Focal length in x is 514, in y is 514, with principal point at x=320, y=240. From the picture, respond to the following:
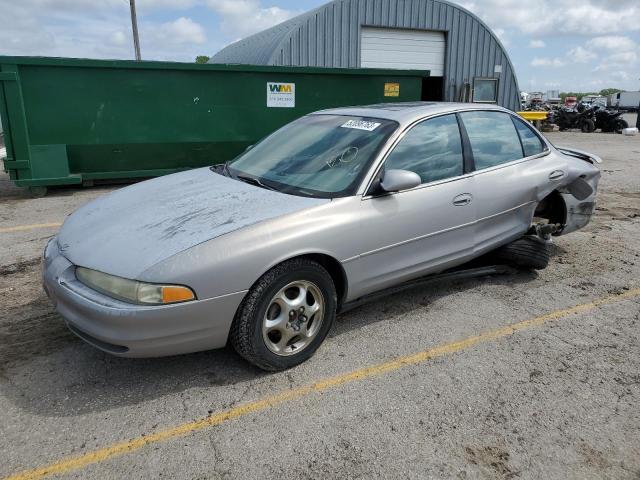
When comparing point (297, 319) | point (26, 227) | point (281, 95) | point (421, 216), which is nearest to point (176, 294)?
point (297, 319)

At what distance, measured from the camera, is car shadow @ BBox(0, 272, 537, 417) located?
274cm

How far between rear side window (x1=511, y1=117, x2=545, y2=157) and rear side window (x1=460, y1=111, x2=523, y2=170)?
0.06 meters

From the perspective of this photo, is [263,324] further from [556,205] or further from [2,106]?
[2,106]

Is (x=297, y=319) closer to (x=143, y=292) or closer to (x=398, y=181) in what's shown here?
(x=143, y=292)

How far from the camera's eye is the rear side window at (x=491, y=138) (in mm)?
4038

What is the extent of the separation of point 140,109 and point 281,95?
260 cm

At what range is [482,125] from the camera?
418cm

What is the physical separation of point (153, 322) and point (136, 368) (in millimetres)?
656

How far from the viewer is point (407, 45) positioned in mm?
20219

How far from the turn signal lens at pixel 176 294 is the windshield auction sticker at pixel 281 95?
7669mm

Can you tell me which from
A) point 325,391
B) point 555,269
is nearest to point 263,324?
point 325,391

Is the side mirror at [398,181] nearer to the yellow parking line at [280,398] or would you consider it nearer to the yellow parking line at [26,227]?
the yellow parking line at [280,398]

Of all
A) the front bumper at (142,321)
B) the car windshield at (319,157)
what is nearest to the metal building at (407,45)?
the car windshield at (319,157)

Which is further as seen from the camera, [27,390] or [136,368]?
[136,368]
